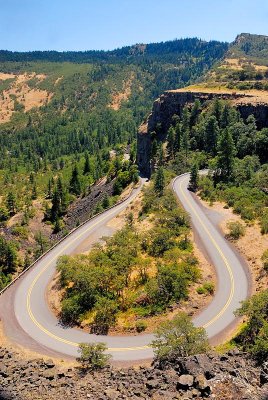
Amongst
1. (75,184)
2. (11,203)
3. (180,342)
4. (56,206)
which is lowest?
(56,206)

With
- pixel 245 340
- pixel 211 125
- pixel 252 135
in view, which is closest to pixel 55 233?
pixel 211 125

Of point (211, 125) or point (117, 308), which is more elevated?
point (211, 125)

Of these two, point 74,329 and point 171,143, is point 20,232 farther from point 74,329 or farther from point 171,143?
point 74,329

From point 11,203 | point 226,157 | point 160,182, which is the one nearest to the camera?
point 160,182

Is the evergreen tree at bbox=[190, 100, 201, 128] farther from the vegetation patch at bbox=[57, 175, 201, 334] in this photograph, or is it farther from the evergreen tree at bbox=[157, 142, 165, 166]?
the vegetation patch at bbox=[57, 175, 201, 334]

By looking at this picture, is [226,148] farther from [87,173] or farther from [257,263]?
[87,173]

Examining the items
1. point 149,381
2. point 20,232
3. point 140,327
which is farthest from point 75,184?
point 149,381

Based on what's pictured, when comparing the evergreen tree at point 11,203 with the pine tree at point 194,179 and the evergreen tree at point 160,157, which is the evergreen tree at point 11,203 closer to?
the evergreen tree at point 160,157
